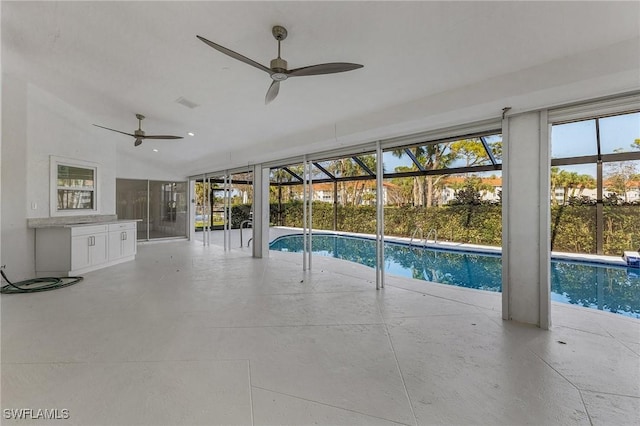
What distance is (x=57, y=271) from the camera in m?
5.11

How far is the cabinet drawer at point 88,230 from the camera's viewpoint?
5.21 meters

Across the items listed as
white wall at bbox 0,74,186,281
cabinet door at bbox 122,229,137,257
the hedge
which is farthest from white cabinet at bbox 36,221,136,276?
the hedge

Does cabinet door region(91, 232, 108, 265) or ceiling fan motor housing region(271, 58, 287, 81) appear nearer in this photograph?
ceiling fan motor housing region(271, 58, 287, 81)

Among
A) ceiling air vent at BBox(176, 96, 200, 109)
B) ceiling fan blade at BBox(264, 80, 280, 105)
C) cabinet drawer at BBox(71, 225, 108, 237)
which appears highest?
ceiling air vent at BBox(176, 96, 200, 109)

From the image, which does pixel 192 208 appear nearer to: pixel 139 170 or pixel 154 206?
pixel 154 206

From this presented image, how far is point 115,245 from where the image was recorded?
6223 millimetres

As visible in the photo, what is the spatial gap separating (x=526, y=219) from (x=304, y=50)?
304 cm

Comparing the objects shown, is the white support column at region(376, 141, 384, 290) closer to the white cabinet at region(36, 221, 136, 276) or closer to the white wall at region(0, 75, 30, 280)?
the white cabinet at region(36, 221, 136, 276)

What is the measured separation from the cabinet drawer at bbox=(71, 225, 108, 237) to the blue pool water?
5.21 meters

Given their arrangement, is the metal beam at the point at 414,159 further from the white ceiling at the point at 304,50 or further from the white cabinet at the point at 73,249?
the white cabinet at the point at 73,249

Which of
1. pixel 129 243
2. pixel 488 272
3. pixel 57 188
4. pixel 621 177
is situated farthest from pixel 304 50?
pixel 621 177

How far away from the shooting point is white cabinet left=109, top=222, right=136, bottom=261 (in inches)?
241

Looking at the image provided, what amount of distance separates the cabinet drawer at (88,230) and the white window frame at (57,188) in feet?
2.02

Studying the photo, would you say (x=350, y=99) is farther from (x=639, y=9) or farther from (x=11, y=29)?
(x=11, y=29)
